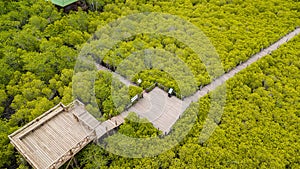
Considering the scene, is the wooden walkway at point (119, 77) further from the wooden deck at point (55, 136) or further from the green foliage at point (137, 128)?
the wooden deck at point (55, 136)

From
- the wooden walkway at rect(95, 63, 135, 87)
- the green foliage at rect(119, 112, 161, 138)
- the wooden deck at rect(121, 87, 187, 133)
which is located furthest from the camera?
the wooden walkway at rect(95, 63, 135, 87)

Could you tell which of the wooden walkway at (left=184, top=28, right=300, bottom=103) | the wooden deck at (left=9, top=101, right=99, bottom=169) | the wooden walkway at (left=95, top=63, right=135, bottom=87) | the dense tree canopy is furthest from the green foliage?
the wooden walkway at (left=184, top=28, right=300, bottom=103)

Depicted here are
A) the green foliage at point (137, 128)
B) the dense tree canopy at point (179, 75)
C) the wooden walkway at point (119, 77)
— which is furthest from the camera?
the wooden walkway at point (119, 77)

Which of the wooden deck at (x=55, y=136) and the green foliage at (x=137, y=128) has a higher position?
the wooden deck at (x=55, y=136)

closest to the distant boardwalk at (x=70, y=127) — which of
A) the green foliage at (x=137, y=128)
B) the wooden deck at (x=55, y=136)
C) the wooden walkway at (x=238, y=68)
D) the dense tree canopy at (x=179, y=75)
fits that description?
the wooden deck at (x=55, y=136)

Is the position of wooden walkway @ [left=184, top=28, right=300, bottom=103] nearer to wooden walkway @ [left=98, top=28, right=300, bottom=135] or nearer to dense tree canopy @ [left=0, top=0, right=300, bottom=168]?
wooden walkway @ [left=98, top=28, right=300, bottom=135]

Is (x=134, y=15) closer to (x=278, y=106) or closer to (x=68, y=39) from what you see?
(x=68, y=39)

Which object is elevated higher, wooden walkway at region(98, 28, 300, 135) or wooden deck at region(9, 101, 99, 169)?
wooden deck at region(9, 101, 99, 169)

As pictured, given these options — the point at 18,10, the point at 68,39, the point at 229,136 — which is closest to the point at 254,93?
the point at 229,136

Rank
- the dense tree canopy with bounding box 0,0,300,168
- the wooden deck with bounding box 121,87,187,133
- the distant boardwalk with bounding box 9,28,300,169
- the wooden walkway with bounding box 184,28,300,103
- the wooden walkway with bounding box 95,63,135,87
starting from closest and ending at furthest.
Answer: the distant boardwalk with bounding box 9,28,300,169
the dense tree canopy with bounding box 0,0,300,168
the wooden deck with bounding box 121,87,187,133
the wooden walkway with bounding box 184,28,300,103
the wooden walkway with bounding box 95,63,135,87
